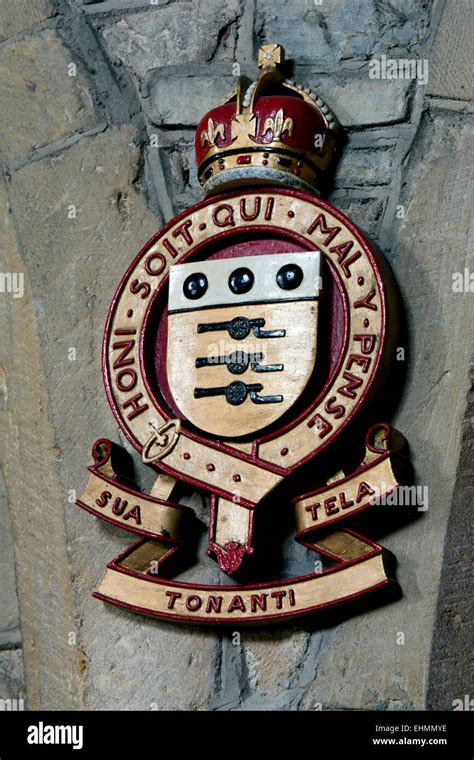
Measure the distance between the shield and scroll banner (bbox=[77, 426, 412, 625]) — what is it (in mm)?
151

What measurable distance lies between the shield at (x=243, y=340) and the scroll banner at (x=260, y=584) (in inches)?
6.0

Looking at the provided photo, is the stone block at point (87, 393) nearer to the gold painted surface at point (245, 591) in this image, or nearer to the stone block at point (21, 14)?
the gold painted surface at point (245, 591)

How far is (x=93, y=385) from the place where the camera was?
233 centimetres

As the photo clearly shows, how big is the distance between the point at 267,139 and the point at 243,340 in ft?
1.06

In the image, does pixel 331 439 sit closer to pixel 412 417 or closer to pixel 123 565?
pixel 412 417

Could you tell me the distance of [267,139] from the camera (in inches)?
86.9

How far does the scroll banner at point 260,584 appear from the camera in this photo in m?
2.01

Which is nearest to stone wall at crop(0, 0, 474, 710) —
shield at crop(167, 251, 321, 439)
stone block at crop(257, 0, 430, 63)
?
stone block at crop(257, 0, 430, 63)

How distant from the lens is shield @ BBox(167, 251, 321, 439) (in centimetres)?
211

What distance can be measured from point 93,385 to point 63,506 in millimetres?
205
